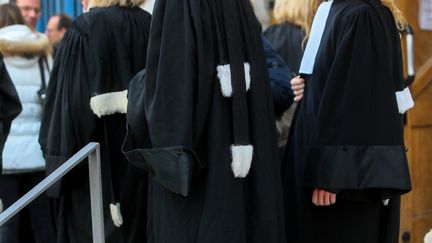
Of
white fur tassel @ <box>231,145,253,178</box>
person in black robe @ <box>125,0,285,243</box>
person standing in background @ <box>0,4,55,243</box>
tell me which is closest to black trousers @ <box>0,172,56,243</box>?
person standing in background @ <box>0,4,55,243</box>

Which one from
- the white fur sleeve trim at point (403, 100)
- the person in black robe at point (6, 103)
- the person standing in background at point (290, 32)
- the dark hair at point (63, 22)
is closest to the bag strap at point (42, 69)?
the person in black robe at point (6, 103)

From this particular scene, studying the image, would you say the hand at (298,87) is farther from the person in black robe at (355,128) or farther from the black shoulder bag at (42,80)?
the black shoulder bag at (42,80)

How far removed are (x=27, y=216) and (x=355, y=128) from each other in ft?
8.46

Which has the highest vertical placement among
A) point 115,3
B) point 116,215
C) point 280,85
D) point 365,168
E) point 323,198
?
point 115,3

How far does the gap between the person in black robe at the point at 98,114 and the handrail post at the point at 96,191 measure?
46cm

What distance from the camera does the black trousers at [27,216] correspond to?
12.4 feet

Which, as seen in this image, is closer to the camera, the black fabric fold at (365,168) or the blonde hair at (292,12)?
the black fabric fold at (365,168)

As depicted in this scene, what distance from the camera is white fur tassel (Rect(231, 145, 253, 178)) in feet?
6.55

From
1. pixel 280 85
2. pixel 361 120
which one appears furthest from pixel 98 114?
pixel 361 120

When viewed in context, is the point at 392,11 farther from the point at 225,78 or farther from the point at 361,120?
the point at 225,78

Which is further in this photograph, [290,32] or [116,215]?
[290,32]

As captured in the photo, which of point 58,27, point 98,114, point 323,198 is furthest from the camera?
point 58,27

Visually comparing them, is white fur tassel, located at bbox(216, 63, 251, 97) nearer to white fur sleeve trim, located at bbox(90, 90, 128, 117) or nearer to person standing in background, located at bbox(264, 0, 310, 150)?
white fur sleeve trim, located at bbox(90, 90, 128, 117)

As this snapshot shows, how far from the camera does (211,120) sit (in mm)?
2027
